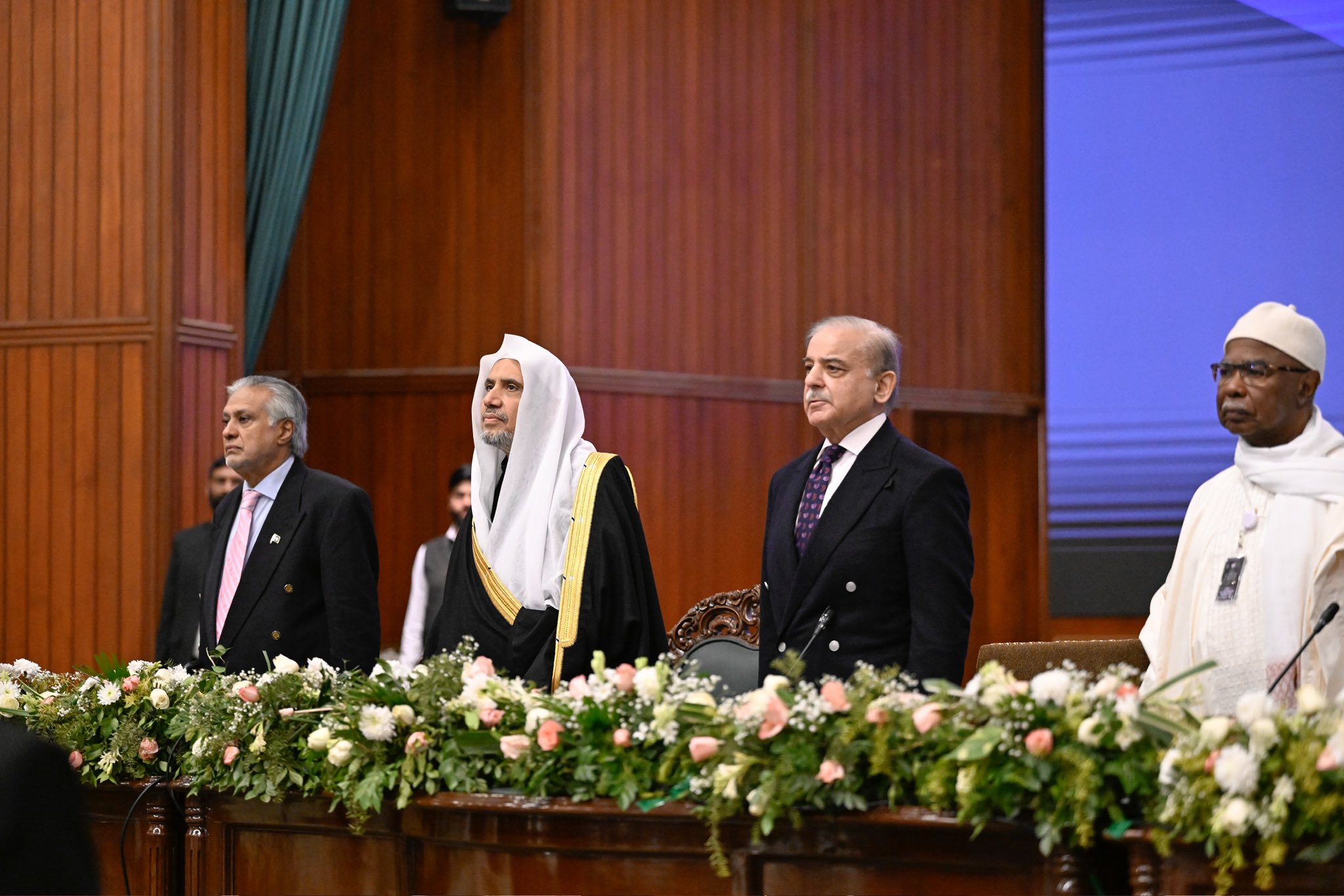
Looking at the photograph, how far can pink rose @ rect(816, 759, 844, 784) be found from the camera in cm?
264

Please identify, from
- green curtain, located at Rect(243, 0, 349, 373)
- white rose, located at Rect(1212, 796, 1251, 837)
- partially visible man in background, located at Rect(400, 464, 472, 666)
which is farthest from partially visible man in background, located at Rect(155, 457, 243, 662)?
white rose, located at Rect(1212, 796, 1251, 837)

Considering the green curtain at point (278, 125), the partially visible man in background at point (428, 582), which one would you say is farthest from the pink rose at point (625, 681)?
the green curtain at point (278, 125)

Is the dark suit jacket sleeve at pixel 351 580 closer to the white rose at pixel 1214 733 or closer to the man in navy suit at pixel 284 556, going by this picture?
the man in navy suit at pixel 284 556

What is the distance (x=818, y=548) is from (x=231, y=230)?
151 inches

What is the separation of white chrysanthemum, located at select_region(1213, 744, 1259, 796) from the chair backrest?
1651 millimetres

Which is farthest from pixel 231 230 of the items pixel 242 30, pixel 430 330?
pixel 430 330

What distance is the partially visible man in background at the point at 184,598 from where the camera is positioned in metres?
5.20

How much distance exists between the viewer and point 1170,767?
7.98ft

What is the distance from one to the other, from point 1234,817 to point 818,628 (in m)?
1.17

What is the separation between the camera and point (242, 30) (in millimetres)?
6676

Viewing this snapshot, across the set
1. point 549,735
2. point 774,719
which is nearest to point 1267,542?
point 774,719

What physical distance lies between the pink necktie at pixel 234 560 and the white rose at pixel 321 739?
48.8 inches

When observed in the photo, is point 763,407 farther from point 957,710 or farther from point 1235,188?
point 957,710

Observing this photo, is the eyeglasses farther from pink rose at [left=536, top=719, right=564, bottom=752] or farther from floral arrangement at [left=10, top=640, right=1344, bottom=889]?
pink rose at [left=536, top=719, right=564, bottom=752]
